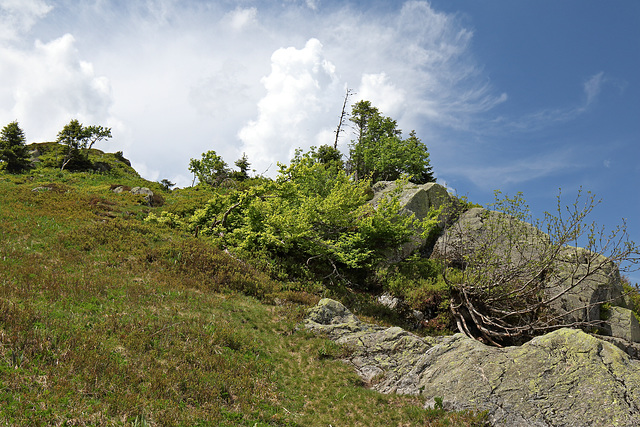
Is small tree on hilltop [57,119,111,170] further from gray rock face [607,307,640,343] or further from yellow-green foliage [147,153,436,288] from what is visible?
gray rock face [607,307,640,343]

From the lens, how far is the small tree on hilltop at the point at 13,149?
145 ft

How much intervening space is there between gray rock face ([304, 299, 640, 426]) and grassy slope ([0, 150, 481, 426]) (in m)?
0.78

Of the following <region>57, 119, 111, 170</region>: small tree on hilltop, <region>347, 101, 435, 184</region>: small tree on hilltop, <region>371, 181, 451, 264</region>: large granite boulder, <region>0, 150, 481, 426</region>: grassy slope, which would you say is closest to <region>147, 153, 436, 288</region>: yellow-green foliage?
<region>371, 181, 451, 264</region>: large granite boulder

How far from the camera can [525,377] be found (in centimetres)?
820

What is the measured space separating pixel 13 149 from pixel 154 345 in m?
52.7

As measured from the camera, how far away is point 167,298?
1221 cm

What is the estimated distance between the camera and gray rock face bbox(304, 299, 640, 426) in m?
7.18

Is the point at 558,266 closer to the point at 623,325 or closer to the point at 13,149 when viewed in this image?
the point at 623,325

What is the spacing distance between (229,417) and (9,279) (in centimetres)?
872

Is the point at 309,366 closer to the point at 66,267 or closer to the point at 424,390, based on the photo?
the point at 424,390

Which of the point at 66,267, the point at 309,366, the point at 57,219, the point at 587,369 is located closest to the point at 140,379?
the point at 309,366

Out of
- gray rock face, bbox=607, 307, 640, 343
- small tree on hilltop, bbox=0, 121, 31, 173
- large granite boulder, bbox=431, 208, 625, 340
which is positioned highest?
small tree on hilltop, bbox=0, 121, 31, 173

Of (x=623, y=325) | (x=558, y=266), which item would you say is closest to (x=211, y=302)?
(x=558, y=266)

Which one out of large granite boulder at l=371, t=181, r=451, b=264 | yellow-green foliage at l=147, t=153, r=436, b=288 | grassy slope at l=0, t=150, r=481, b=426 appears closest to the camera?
grassy slope at l=0, t=150, r=481, b=426
